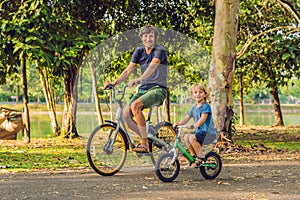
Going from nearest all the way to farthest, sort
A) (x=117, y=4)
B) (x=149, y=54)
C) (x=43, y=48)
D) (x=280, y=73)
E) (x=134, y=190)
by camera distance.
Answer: (x=134, y=190) → (x=149, y=54) → (x=43, y=48) → (x=117, y=4) → (x=280, y=73)

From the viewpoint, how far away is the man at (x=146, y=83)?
6.85 meters

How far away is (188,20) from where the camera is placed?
17.8 m

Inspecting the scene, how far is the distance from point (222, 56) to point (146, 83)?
452cm

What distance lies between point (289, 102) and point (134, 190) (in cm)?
7839

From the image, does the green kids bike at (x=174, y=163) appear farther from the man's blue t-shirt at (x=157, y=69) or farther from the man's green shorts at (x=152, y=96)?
the man's blue t-shirt at (x=157, y=69)

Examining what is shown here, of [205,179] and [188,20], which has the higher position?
[188,20]

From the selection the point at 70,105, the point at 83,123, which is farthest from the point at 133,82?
the point at 83,123

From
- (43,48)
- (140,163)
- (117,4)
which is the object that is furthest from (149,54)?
(117,4)

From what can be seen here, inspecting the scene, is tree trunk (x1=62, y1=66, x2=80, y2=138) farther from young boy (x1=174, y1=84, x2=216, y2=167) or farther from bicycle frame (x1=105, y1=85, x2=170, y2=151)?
young boy (x1=174, y1=84, x2=216, y2=167)

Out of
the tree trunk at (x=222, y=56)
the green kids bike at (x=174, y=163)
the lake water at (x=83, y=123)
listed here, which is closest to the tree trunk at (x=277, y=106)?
the lake water at (x=83, y=123)

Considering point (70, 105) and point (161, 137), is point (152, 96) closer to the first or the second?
point (161, 137)

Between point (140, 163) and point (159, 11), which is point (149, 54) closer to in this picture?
point (140, 163)

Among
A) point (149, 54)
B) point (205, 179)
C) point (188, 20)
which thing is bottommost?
point (205, 179)

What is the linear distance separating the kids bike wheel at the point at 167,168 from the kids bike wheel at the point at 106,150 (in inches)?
25.3
